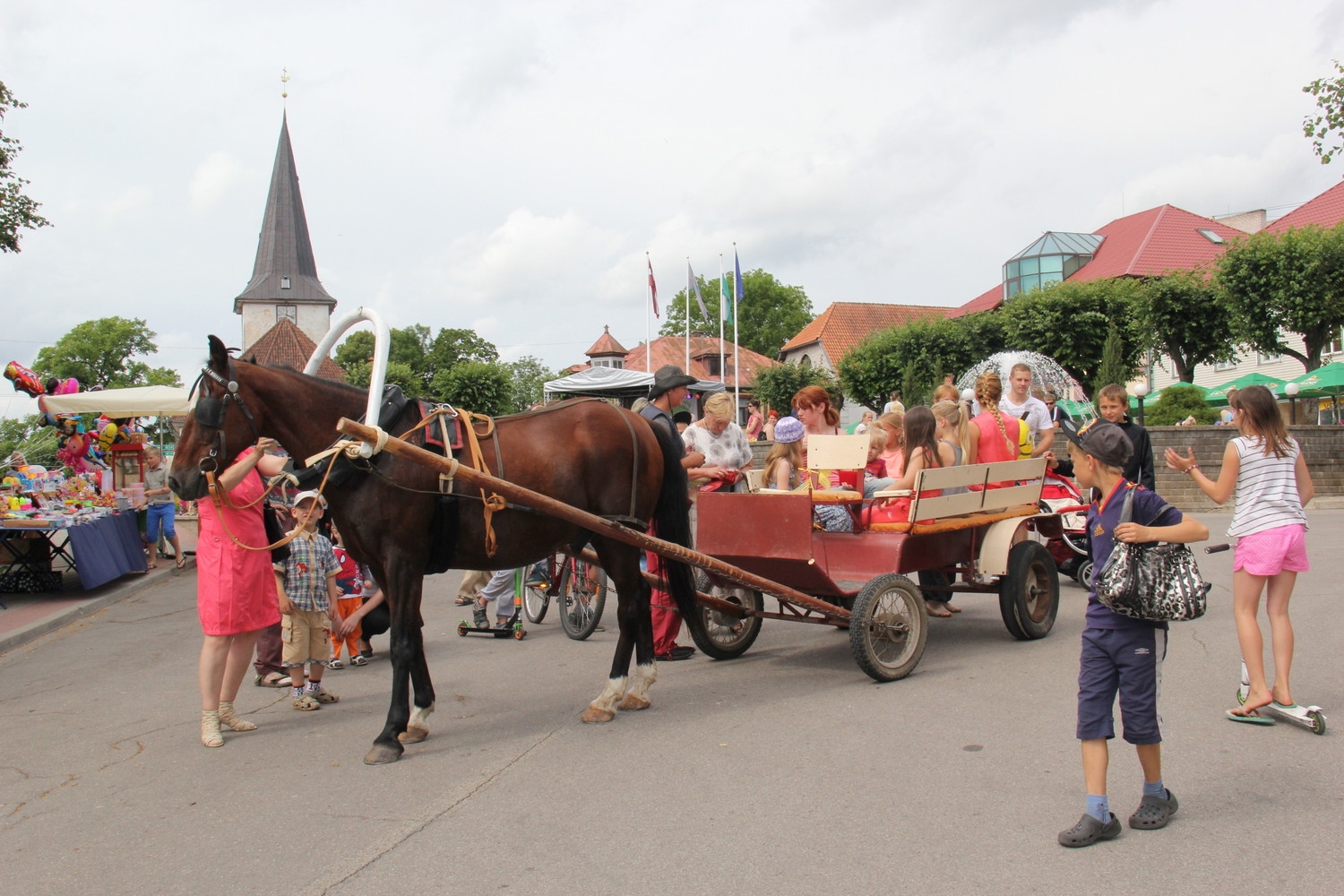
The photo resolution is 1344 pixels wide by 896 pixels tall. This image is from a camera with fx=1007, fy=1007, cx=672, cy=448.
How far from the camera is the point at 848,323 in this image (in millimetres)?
72750

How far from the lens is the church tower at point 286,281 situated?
245 feet

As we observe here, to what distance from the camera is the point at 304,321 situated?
76188mm

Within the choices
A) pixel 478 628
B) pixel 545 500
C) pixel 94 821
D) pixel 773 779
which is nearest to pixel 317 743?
pixel 94 821

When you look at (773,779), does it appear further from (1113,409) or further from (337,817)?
(1113,409)

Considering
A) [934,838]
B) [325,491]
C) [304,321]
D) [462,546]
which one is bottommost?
[934,838]

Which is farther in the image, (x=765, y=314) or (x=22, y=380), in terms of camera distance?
(x=765, y=314)

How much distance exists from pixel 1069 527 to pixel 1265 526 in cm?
410

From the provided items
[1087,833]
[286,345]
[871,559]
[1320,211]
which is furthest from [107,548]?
[286,345]

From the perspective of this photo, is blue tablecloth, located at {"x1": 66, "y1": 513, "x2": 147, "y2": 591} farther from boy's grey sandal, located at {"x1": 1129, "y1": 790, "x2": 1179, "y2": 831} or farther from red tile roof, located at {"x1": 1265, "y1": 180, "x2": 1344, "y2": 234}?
red tile roof, located at {"x1": 1265, "y1": 180, "x2": 1344, "y2": 234}

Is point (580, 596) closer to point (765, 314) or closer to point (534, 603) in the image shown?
point (534, 603)

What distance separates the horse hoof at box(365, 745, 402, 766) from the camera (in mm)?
4848

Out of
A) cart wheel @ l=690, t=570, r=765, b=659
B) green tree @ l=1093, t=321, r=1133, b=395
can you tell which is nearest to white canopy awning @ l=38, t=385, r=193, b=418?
cart wheel @ l=690, t=570, r=765, b=659

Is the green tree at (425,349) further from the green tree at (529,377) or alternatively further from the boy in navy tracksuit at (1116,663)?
the boy in navy tracksuit at (1116,663)

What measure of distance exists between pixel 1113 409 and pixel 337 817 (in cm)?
562
